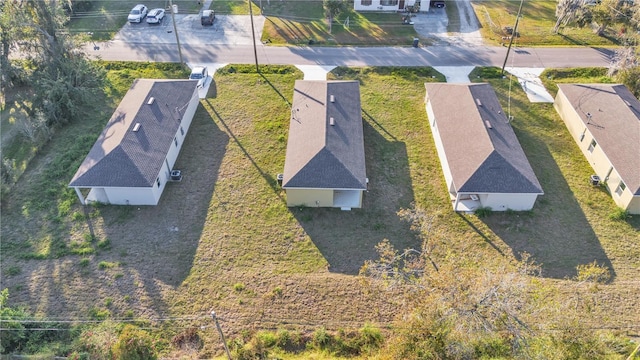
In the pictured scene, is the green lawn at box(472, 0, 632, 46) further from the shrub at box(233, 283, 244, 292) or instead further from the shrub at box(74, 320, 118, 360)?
the shrub at box(74, 320, 118, 360)

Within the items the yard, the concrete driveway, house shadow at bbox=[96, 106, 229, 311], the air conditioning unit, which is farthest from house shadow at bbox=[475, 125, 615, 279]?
the concrete driveway

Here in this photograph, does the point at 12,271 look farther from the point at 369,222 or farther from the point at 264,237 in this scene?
the point at 369,222

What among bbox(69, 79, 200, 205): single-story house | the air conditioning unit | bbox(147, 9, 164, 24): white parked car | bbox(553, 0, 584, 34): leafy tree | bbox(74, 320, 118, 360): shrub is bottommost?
bbox(74, 320, 118, 360): shrub

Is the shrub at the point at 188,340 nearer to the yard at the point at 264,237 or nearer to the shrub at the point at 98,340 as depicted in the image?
the yard at the point at 264,237

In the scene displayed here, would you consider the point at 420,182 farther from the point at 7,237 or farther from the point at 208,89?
the point at 7,237

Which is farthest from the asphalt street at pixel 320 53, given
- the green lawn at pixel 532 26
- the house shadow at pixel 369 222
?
the house shadow at pixel 369 222
